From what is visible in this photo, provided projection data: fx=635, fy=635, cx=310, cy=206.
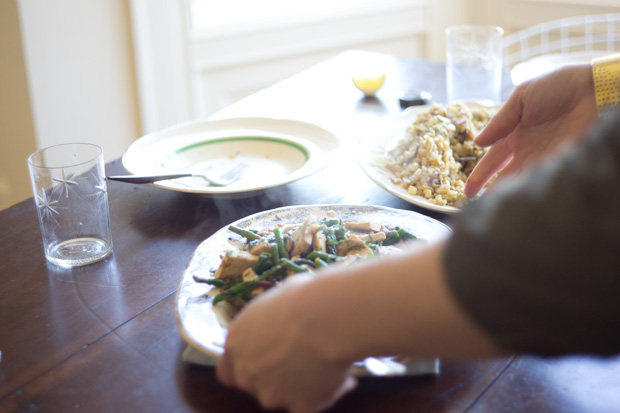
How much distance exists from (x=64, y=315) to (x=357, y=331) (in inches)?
20.4

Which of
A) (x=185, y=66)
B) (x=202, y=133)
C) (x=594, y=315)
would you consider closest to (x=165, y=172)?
(x=202, y=133)

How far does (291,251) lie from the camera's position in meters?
0.94

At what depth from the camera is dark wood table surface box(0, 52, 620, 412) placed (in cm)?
75

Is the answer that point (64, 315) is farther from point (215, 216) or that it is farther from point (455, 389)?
point (455, 389)

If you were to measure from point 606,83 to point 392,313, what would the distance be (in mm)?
705

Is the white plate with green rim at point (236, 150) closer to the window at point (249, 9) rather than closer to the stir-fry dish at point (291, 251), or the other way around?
the stir-fry dish at point (291, 251)

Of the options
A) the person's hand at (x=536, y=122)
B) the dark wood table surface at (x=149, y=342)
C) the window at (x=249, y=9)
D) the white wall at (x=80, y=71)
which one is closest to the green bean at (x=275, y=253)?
the dark wood table surface at (x=149, y=342)

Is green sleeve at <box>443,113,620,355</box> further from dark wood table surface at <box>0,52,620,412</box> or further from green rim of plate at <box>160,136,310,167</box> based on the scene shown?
green rim of plate at <box>160,136,310,167</box>

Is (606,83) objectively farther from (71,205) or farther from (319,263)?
(71,205)

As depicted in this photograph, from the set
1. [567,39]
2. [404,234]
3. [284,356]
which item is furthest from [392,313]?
[567,39]

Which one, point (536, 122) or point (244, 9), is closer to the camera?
point (536, 122)

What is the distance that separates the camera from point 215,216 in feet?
4.06

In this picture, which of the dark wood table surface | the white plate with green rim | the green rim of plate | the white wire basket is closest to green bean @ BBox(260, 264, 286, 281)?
the dark wood table surface

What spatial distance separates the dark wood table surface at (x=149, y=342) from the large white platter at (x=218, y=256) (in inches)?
2.1
